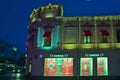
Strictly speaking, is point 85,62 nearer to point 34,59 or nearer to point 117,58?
point 117,58

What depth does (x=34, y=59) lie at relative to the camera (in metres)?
45.5

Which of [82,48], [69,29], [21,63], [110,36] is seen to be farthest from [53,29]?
[21,63]

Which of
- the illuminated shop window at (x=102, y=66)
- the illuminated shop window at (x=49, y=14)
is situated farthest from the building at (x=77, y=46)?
the illuminated shop window at (x=49, y=14)

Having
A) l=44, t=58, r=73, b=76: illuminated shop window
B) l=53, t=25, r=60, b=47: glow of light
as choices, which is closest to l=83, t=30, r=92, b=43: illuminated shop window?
l=44, t=58, r=73, b=76: illuminated shop window

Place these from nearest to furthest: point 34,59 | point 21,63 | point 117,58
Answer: point 117,58
point 34,59
point 21,63

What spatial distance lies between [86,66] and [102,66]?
262 cm

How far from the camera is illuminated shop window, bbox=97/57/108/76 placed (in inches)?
1695

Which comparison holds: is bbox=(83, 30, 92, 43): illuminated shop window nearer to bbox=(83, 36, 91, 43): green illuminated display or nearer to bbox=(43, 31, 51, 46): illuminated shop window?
bbox=(83, 36, 91, 43): green illuminated display

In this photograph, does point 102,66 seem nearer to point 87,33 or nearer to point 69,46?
point 87,33

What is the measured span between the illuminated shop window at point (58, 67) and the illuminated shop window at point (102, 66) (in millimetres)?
4453

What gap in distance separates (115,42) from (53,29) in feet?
34.4

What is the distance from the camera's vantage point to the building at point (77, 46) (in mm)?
43031

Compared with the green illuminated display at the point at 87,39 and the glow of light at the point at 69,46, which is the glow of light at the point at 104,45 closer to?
the green illuminated display at the point at 87,39

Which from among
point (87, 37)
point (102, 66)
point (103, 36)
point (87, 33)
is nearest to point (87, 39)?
point (87, 37)
